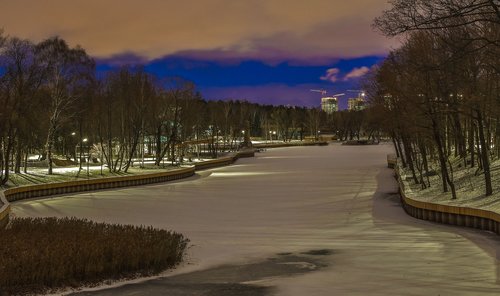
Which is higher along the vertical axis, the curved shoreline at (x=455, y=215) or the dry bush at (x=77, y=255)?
the dry bush at (x=77, y=255)

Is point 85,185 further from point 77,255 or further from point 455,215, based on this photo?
point 77,255

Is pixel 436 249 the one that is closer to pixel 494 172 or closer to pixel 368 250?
pixel 368 250

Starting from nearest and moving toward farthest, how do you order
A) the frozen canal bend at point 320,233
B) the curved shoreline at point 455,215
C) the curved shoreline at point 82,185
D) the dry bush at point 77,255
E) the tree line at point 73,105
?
the dry bush at point 77,255 → the frozen canal bend at point 320,233 → the curved shoreline at point 455,215 → the curved shoreline at point 82,185 → the tree line at point 73,105

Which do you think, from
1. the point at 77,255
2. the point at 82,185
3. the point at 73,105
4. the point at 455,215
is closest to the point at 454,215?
the point at 455,215

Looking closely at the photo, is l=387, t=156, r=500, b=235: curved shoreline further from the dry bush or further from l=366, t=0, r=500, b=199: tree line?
the dry bush

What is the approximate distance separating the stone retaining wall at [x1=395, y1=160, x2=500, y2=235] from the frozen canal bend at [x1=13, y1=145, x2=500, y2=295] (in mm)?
526

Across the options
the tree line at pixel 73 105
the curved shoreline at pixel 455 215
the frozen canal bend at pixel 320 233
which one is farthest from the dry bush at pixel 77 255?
the tree line at pixel 73 105

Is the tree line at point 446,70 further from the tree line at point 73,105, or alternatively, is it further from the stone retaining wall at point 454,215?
the tree line at point 73,105

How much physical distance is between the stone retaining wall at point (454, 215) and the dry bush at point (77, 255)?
875cm

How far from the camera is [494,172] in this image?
24484 millimetres

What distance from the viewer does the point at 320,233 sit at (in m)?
17.3

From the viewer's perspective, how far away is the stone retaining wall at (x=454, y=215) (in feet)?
53.0

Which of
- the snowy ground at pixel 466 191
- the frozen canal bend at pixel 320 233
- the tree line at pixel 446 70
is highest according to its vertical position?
the tree line at pixel 446 70

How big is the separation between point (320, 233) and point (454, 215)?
15.3 feet
